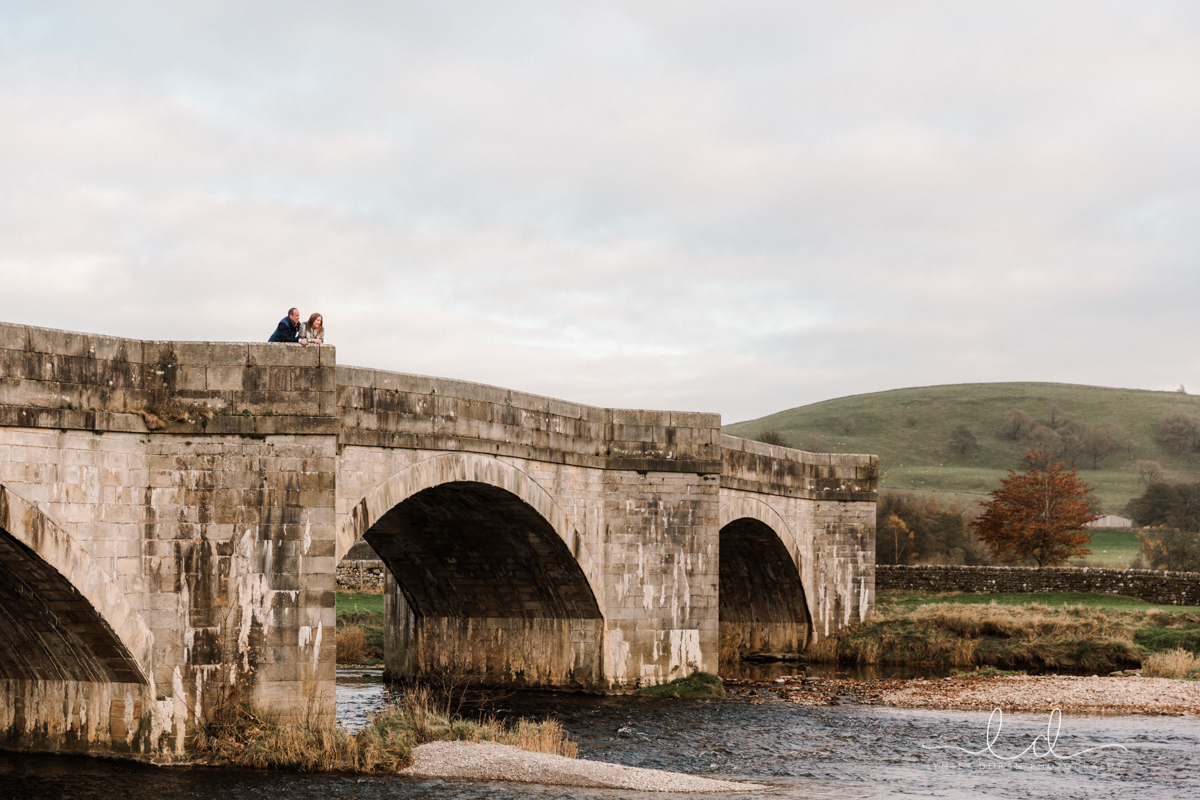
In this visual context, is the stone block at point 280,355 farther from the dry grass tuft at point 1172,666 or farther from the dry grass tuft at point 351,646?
the dry grass tuft at point 1172,666

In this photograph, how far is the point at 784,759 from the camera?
16.3 metres

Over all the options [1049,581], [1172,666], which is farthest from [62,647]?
[1049,581]

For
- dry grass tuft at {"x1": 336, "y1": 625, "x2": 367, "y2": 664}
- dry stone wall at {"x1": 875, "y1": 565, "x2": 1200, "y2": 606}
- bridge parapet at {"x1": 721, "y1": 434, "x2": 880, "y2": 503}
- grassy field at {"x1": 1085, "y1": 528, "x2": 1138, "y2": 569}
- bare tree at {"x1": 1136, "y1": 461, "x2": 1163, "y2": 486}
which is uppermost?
bare tree at {"x1": 1136, "y1": 461, "x2": 1163, "y2": 486}

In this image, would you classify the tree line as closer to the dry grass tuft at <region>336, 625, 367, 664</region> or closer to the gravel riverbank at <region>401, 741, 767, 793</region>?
the dry grass tuft at <region>336, 625, 367, 664</region>

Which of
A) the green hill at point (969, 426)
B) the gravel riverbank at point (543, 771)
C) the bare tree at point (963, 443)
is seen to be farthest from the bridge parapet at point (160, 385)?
the bare tree at point (963, 443)

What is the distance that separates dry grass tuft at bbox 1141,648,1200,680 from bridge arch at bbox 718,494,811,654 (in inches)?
328

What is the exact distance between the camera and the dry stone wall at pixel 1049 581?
128 ft

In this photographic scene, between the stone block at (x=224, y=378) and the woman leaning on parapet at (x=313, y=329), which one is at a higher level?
the woman leaning on parapet at (x=313, y=329)

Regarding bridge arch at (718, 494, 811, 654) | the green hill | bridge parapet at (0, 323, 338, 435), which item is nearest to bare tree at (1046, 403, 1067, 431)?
the green hill

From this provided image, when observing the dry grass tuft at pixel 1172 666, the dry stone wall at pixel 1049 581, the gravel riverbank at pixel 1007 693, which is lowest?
the gravel riverbank at pixel 1007 693

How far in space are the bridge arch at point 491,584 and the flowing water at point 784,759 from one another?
3.51 feet

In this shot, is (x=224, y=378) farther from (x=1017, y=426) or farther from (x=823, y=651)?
(x=1017, y=426)

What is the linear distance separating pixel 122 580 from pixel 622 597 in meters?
10.4

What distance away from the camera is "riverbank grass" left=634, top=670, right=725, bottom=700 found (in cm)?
2208
